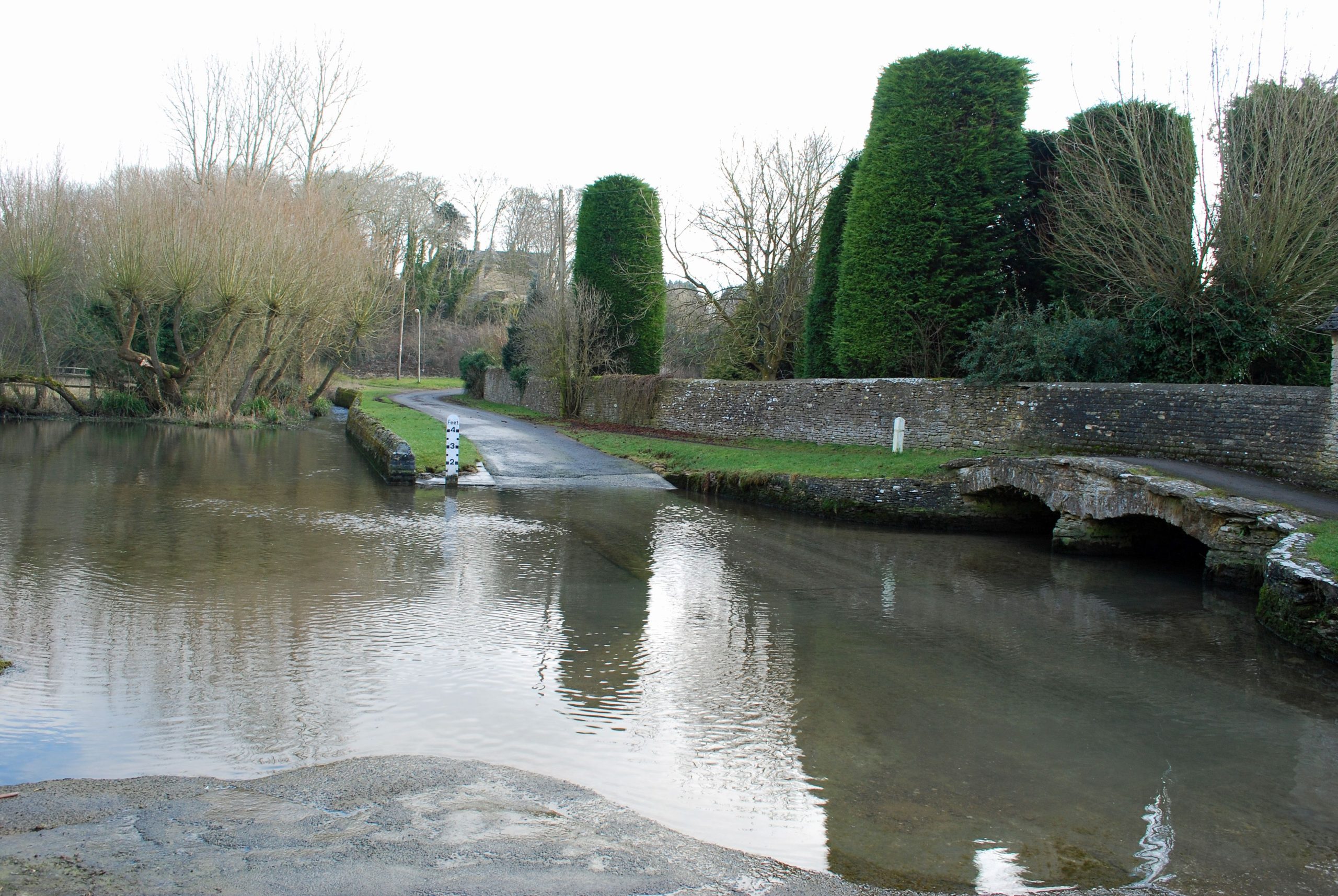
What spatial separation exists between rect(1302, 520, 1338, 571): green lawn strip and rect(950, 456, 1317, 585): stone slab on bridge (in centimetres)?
22

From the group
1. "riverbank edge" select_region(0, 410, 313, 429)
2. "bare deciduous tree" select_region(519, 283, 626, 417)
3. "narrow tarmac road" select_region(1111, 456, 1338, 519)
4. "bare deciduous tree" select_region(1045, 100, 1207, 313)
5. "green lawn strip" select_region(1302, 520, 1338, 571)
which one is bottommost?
"riverbank edge" select_region(0, 410, 313, 429)

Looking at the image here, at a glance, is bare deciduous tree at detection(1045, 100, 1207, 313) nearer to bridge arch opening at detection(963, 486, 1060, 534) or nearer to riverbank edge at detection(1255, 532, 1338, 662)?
bridge arch opening at detection(963, 486, 1060, 534)

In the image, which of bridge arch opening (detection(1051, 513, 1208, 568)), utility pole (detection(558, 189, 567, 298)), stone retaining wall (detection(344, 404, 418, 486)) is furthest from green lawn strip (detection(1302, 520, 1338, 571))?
utility pole (detection(558, 189, 567, 298))

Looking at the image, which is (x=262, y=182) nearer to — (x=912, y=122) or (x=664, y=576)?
(x=912, y=122)

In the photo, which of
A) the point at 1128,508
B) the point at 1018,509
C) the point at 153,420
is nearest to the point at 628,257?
the point at 153,420

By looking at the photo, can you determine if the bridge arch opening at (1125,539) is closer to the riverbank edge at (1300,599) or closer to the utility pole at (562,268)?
the riverbank edge at (1300,599)

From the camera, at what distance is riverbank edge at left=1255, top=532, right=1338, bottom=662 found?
7.54 meters

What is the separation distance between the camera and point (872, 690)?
635 cm

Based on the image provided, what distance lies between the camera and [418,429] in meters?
23.0

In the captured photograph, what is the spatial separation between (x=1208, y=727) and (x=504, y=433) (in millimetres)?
19741

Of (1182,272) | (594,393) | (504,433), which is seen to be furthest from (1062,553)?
(594,393)

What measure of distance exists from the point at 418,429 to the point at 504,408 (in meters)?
13.5

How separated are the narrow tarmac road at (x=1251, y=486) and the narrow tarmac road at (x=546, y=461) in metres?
8.22

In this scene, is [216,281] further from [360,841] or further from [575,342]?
[360,841]
